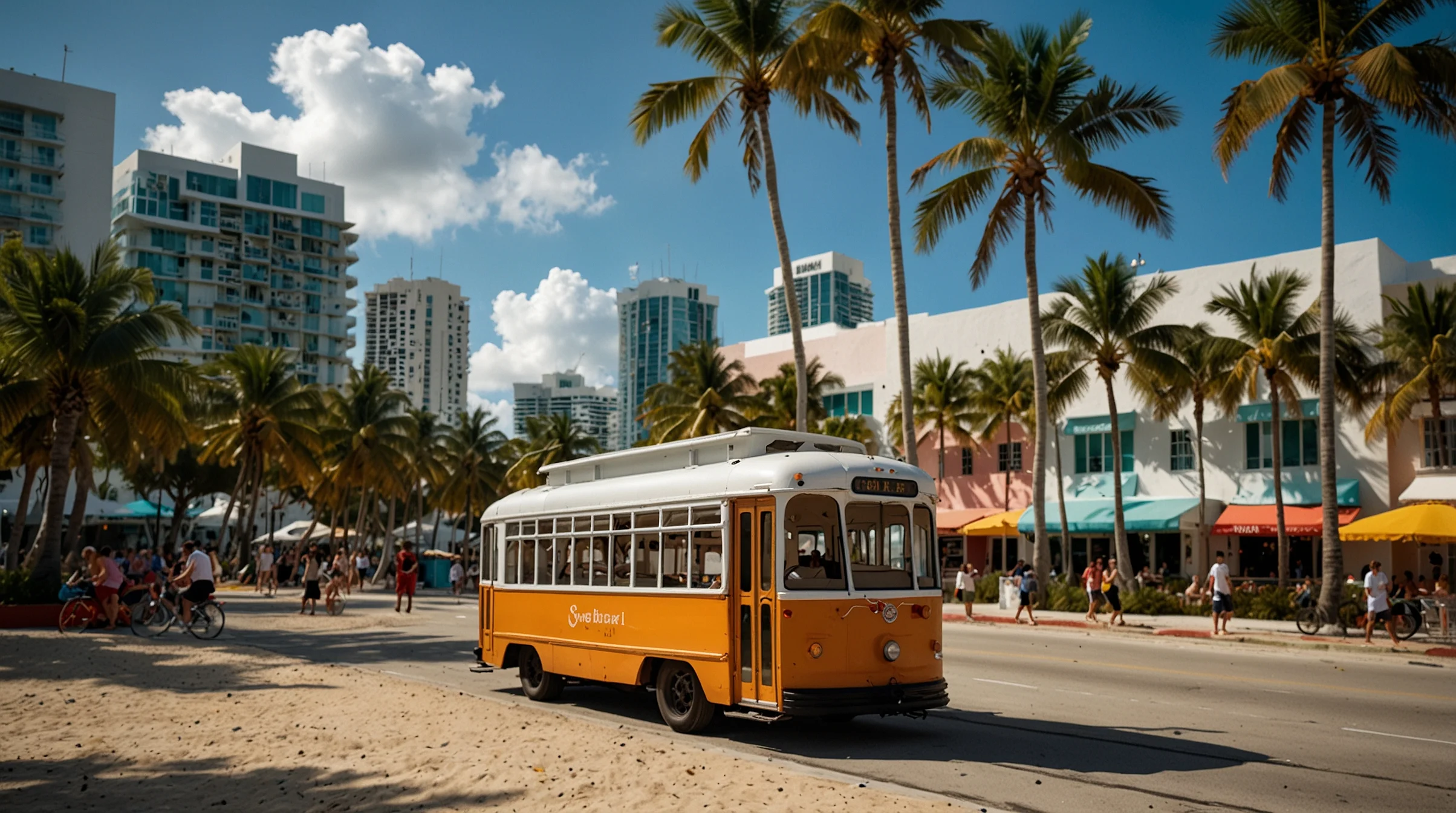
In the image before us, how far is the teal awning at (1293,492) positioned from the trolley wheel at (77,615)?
3551cm

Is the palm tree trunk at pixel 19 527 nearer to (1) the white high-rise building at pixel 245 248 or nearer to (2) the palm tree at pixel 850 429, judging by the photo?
(2) the palm tree at pixel 850 429

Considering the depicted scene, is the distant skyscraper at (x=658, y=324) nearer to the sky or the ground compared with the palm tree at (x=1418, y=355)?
nearer to the sky

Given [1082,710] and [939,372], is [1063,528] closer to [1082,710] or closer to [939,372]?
[939,372]

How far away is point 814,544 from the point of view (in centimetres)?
1029

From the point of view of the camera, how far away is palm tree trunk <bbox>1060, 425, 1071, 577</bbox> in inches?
1480

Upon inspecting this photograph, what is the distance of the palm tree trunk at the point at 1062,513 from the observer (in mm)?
37594

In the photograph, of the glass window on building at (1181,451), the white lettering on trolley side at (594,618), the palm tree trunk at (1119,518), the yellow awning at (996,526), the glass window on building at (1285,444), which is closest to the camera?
the white lettering on trolley side at (594,618)

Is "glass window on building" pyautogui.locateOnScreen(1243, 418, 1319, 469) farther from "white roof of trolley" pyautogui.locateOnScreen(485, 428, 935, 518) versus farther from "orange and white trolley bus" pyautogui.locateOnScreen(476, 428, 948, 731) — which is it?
"orange and white trolley bus" pyautogui.locateOnScreen(476, 428, 948, 731)

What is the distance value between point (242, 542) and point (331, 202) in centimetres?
7571

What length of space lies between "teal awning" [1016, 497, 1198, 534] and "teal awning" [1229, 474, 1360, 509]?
1.73 m

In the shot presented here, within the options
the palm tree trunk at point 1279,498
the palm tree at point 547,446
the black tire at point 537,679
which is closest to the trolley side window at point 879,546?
the black tire at point 537,679

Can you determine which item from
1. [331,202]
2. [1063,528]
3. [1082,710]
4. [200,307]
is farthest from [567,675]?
[331,202]

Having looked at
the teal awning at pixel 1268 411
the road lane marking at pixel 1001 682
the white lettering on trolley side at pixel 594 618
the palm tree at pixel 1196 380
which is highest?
the palm tree at pixel 1196 380

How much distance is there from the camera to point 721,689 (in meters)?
10.3
